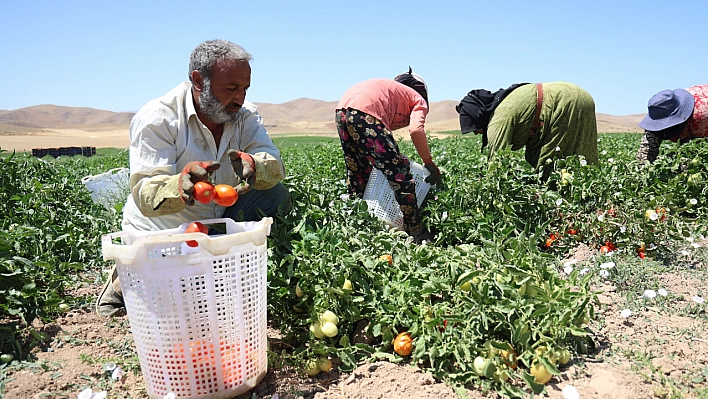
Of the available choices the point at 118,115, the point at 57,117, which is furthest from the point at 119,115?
the point at 57,117

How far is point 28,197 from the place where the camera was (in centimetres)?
411

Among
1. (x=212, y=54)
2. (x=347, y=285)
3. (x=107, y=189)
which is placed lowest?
(x=347, y=285)

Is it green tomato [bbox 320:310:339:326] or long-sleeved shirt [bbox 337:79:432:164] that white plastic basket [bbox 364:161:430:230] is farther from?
green tomato [bbox 320:310:339:326]

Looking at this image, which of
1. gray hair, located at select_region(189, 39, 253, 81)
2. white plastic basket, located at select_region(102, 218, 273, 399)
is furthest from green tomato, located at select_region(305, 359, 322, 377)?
gray hair, located at select_region(189, 39, 253, 81)

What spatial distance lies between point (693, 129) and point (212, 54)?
4.00m

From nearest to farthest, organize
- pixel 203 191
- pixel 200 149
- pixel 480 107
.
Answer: pixel 203 191
pixel 200 149
pixel 480 107

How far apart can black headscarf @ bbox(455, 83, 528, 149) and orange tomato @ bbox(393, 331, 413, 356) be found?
97.0 inches

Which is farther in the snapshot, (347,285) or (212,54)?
(212,54)

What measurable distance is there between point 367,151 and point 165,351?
2421mm

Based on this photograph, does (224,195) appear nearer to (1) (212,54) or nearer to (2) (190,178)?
(2) (190,178)

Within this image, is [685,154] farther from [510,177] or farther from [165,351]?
[165,351]

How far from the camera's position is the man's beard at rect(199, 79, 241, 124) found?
97.8 inches

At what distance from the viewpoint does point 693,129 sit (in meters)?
4.36

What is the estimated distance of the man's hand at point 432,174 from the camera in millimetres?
4223
